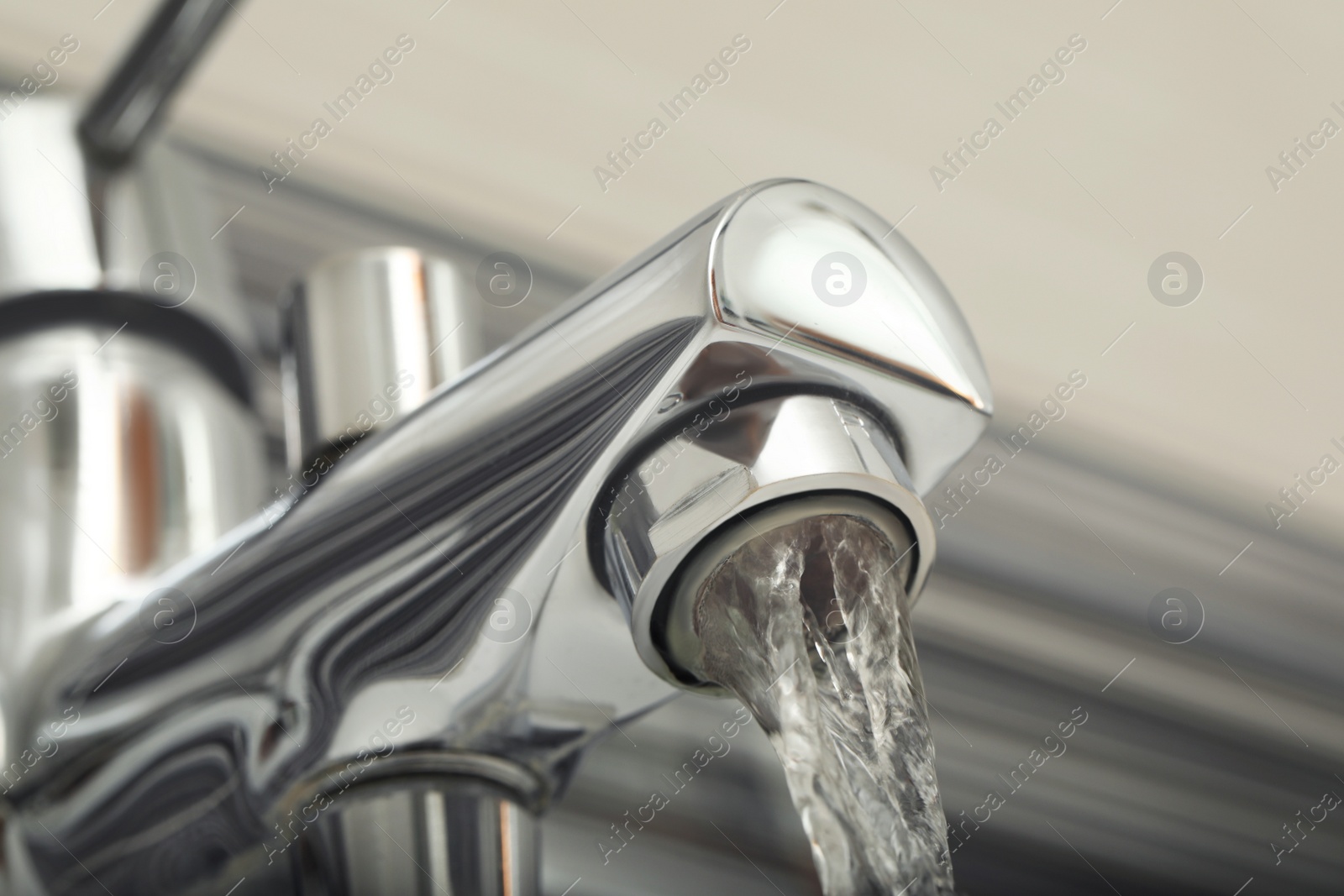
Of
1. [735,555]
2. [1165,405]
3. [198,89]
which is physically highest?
[198,89]

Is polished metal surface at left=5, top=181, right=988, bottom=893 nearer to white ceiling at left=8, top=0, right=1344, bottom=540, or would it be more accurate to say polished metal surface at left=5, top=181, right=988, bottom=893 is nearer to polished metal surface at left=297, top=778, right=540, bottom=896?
polished metal surface at left=297, top=778, right=540, bottom=896

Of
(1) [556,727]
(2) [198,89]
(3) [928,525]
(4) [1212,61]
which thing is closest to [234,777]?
(1) [556,727]

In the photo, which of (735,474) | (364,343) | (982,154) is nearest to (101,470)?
(364,343)

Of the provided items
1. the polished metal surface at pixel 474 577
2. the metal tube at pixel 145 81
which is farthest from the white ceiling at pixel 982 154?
the polished metal surface at pixel 474 577

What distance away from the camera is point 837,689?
0.24m

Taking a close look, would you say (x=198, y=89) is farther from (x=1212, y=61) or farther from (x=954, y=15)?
(x=1212, y=61)

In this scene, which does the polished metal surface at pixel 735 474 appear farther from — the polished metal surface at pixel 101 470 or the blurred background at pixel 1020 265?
the blurred background at pixel 1020 265

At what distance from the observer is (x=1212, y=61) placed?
0.84 m

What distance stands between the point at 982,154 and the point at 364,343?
53cm

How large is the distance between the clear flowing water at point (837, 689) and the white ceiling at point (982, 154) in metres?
0.47

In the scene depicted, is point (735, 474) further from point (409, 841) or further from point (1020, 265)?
point (1020, 265)

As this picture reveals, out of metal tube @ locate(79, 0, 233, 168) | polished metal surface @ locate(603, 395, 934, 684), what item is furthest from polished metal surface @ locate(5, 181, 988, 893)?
metal tube @ locate(79, 0, 233, 168)

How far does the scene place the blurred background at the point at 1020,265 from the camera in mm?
614

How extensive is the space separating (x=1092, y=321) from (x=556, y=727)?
1.98 feet
